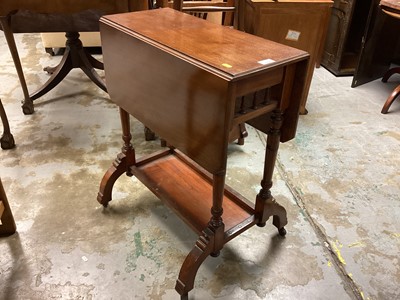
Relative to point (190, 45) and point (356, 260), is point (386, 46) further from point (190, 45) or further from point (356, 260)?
point (190, 45)

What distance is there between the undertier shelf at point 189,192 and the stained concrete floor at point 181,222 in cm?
16

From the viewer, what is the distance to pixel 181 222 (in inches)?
64.6

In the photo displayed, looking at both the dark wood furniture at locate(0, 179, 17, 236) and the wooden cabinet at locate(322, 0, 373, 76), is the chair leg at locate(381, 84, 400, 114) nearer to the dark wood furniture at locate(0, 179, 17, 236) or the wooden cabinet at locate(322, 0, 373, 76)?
the wooden cabinet at locate(322, 0, 373, 76)

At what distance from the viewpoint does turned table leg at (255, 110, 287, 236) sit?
1231 millimetres

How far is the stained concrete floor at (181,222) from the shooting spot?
136 centimetres

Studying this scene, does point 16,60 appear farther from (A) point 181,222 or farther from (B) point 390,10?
(B) point 390,10

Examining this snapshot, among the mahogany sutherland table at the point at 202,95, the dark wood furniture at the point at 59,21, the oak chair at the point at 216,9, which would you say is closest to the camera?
the mahogany sutherland table at the point at 202,95

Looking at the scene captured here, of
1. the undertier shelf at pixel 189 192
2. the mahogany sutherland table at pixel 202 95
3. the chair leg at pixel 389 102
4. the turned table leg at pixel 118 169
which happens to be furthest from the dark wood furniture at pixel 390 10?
the turned table leg at pixel 118 169

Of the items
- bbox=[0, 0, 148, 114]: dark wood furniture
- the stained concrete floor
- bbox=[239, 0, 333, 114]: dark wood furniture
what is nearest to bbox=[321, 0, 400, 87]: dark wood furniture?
the stained concrete floor

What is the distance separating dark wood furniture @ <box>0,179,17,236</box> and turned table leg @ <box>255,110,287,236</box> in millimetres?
1020

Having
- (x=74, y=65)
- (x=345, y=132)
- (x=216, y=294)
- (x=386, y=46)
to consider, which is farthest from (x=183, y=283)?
(x=386, y=46)

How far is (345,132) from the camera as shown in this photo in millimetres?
2375

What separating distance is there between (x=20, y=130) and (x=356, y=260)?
6.63ft

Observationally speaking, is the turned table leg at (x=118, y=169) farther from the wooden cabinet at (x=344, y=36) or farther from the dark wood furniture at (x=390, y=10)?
the wooden cabinet at (x=344, y=36)
